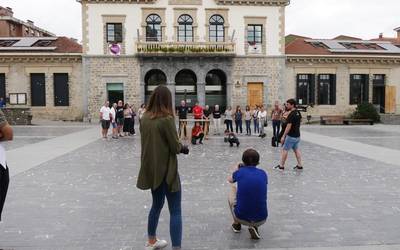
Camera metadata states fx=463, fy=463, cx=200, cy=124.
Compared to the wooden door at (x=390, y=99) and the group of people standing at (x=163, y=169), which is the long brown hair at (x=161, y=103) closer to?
the group of people standing at (x=163, y=169)

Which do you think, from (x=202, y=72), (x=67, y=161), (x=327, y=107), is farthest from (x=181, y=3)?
(x=67, y=161)

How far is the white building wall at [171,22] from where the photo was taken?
33.5 m

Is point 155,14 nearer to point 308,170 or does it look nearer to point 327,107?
point 327,107

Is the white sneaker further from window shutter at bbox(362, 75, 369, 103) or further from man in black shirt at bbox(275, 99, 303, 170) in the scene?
window shutter at bbox(362, 75, 369, 103)

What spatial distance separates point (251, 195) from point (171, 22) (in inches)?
1163

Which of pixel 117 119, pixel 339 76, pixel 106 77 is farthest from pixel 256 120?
pixel 339 76

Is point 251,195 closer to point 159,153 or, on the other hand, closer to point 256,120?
point 159,153

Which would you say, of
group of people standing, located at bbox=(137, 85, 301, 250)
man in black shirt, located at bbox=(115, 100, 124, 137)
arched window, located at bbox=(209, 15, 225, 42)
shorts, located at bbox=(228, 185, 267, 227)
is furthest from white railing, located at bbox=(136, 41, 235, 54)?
group of people standing, located at bbox=(137, 85, 301, 250)

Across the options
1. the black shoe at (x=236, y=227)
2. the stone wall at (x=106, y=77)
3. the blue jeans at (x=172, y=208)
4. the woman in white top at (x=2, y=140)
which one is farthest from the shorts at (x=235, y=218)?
the stone wall at (x=106, y=77)

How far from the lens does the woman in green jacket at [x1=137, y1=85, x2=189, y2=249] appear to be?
5090 millimetres

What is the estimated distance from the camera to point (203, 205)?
7645mm

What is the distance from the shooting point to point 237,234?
6.02 metres

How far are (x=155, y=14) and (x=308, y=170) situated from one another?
82.1ft

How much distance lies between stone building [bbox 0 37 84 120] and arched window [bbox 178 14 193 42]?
7.64 m
